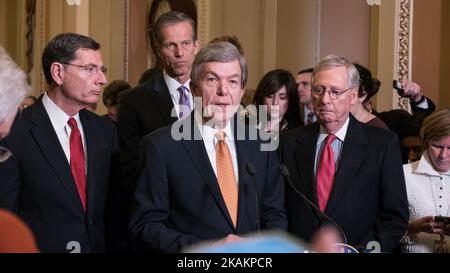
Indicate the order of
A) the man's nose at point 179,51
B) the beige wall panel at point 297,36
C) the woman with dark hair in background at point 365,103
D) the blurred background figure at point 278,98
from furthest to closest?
the beige wall panel at point 297,36, the blurred background figure at point 278,98, the woman with dark hair in background at point 365,103, the man's nose at point 179,51

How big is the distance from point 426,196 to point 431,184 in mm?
65

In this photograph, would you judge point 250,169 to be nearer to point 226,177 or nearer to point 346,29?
point 226,177

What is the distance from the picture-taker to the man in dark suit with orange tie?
116 inches

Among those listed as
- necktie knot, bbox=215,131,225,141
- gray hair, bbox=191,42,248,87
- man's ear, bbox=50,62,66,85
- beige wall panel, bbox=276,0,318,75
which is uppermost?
beige wall panel, bbox=276,0,318,75

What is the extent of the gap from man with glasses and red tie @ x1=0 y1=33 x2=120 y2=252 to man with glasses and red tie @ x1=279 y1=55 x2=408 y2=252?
0.81 meters

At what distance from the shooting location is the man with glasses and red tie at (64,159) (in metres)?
3.19

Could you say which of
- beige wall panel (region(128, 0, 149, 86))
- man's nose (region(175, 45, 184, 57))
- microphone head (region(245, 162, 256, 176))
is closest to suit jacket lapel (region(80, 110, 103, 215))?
man's nose (region(175, 45, 184, 57))

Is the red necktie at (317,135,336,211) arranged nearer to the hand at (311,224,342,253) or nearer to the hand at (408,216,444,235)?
the hand at (311,224,342,253)

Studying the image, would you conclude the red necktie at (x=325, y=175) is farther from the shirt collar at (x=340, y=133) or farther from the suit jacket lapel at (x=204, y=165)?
the suit jacket lapel at (x=204, y=165)

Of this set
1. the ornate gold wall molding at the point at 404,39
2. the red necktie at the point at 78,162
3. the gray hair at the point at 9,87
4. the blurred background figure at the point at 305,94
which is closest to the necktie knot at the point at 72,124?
the red necktie at the point at 78,162

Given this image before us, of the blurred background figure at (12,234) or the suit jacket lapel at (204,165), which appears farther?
the suit jacket lapel at (204,165)

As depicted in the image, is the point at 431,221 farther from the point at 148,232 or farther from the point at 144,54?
the point at 144,54

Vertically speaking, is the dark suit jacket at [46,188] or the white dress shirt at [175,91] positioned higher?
the white dress shirt at [175,91]
